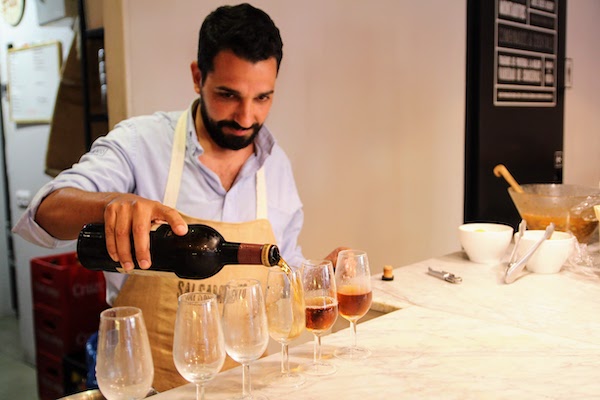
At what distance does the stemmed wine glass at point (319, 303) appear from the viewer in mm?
1215

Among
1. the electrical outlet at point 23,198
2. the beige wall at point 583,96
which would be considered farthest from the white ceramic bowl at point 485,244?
the beige wall at point 583,96

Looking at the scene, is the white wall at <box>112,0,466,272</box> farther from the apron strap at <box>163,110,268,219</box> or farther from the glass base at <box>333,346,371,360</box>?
the glass base at <box>333,346,371,360</box>

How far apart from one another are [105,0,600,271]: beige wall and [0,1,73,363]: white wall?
4.79 feet

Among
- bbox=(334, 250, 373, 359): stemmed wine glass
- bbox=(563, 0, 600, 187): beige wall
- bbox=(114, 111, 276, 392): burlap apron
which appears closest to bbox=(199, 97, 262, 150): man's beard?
bbox=(114, 111, 276, 392): burlap apron

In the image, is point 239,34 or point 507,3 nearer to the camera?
point 239,34

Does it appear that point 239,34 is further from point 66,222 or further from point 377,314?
point 377,314

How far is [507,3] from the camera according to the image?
14.5 ft

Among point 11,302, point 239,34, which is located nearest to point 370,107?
point 239,34

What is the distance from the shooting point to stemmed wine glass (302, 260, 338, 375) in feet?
3.99

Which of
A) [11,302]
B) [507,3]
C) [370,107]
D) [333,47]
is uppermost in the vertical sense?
[507,3]

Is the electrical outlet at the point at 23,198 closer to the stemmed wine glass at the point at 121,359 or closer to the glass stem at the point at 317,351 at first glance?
the glass stem at the point at 317,351

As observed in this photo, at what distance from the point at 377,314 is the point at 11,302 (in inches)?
156

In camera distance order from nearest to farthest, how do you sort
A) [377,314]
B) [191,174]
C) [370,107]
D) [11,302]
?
[377,314] → [191,174] → [370,107] → [11,302]

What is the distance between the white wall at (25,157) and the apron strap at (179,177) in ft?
6.66
